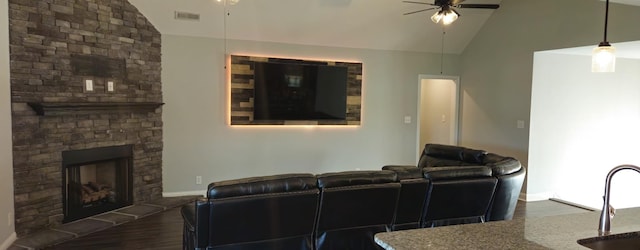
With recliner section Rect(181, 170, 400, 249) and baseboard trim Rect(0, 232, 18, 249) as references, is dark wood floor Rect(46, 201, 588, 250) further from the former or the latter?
recliner section Rect(181, 170, 400, 249)

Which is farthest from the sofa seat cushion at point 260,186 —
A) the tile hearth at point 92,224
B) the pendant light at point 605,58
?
the tile hearth at point 92,224

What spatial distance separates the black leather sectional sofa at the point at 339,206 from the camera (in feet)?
9.02

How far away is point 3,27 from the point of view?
3834 mm

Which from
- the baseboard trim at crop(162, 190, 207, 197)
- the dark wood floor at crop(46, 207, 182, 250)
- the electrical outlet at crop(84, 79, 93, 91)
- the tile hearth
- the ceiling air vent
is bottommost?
the dark wood floor at crop(46, 207, 182, 250)

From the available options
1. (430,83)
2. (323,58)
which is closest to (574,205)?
(430,83)

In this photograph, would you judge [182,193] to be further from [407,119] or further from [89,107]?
[407,119]

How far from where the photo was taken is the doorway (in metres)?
7.43

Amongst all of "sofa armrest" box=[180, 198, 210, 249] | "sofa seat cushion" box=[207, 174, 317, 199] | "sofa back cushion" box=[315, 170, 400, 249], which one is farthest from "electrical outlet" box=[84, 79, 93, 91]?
"sofa back cushion" box=[315, 170, 400, 249]

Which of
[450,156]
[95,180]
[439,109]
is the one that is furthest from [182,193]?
[439,109]

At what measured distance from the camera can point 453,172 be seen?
11.3ft

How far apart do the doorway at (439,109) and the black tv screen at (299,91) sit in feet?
5.39

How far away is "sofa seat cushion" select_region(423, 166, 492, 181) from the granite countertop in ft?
4.97

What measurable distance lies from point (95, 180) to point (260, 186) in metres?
3.36

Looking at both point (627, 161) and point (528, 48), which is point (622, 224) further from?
point (627, 161)
